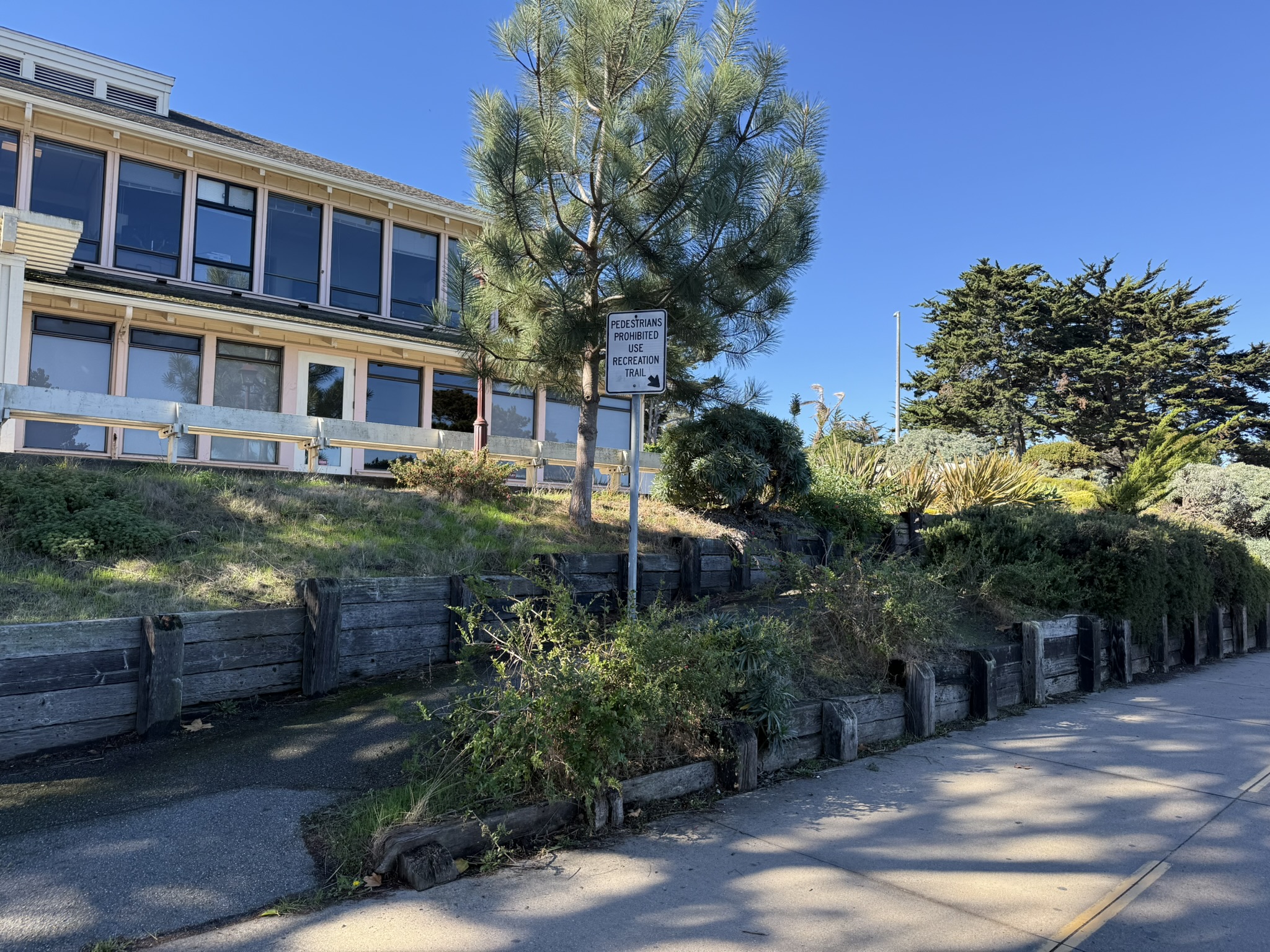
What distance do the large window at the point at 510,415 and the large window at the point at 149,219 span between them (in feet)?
22.2

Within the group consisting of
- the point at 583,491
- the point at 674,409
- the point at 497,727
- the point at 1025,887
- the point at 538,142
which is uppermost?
the point at 538,142

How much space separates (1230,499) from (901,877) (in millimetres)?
20072

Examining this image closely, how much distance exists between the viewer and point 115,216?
1494cm

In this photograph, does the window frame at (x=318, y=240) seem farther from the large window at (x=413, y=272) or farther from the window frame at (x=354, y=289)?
the large window at (x=413, y=272)

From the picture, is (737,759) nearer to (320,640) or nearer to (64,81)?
(320,640)

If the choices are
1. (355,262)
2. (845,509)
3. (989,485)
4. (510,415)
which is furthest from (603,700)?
(355,262)

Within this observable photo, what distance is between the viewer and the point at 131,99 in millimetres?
16734

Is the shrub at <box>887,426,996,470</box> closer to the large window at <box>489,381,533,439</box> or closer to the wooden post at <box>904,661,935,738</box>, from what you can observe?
the large window at <box>489,381,533,439</box>

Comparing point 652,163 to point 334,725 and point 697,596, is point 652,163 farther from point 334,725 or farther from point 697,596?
point 334,725

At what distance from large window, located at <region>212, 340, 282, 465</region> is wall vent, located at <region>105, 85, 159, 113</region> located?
216 inches

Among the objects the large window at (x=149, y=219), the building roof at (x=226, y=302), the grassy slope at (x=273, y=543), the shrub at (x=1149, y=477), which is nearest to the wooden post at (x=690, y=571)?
the grassy slope at (x=273, y=543)

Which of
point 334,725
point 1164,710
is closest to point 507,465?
point 334,725

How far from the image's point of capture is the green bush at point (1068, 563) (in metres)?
8.08

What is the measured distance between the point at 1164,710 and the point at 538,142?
783 cm
